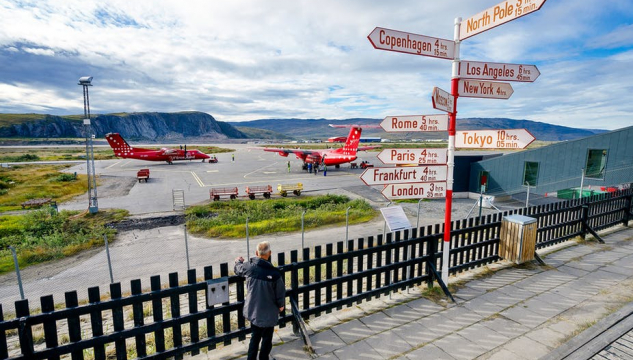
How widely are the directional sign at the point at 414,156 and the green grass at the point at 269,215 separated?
10493 mm

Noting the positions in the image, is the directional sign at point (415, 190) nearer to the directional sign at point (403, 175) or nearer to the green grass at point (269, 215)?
the directional sign at point (403, 175)

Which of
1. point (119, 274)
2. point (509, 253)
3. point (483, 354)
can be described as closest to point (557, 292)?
point (509, 253)

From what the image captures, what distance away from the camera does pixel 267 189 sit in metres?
24.5

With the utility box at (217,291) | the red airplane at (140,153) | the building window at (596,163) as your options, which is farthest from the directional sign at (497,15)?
the red airplane at (140,153)

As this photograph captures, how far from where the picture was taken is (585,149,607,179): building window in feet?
60.9

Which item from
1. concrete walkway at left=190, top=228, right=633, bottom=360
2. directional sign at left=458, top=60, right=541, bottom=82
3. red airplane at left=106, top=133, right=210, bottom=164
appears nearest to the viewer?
concrete walkway at left=190, top=228, right=633, bottom=360

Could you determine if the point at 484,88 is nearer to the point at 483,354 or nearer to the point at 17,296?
the point at 483,354

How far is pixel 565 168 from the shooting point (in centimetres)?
2017

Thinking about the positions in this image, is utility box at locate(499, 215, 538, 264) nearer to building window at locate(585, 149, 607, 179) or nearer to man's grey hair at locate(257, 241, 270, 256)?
man's grey hair at locate(257, 241, 270, 256)

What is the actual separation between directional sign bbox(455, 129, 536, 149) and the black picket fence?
187cm

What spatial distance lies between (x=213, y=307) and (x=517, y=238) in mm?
7013

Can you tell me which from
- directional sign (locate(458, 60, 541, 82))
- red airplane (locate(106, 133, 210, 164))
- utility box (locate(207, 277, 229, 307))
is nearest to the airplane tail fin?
directional sign (locate(458, 60, 541, 82))

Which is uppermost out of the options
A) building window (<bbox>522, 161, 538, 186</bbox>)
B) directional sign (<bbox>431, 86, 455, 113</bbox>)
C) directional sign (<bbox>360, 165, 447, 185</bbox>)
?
directional sign (<bbox>431, 86, 455, 113</bbox>)

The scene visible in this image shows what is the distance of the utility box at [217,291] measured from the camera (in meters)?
4.39
